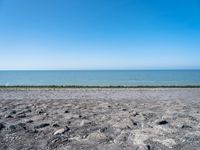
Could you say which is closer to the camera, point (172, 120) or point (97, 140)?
point (97, 140)

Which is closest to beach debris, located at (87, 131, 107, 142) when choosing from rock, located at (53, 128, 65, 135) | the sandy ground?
the sandy ground

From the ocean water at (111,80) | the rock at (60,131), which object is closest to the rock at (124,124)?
the rock at (60,131)

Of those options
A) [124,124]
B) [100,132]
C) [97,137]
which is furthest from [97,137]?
[124,124]

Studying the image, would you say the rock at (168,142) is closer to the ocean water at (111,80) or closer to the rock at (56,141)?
the rock at (56,141)

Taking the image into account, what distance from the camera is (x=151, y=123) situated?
5.92m

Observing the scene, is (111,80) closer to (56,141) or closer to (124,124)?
(124,124)

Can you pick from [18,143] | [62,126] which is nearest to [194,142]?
[62,126]

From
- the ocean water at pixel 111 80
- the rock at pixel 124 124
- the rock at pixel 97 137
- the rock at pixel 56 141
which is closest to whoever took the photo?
the rock at pixel 56 141

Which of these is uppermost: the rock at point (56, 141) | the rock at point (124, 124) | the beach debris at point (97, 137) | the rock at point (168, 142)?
the rock at point (56, 141)

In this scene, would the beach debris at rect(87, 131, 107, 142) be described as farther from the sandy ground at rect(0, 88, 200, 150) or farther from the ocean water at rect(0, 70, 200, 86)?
the ocean water at rect(0, 70, 200, 86)

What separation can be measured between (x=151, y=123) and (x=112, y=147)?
7.56 ft

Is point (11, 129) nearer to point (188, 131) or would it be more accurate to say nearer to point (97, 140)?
point (97, 140)

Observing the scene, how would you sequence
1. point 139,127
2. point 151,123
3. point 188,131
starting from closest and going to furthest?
1. point 188,131
2. point 139,127
3. point 151,123

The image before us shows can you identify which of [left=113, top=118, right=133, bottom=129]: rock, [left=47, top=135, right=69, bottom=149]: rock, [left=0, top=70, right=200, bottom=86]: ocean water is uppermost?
[left=47, top=135, right=69, bottom=149]: rock
